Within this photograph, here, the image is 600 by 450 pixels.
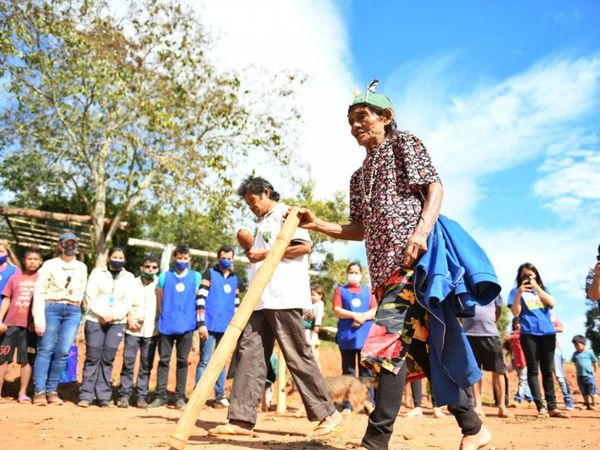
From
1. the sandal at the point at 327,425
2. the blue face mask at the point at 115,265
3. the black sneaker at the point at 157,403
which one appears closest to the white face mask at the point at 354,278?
the black sneaker at the point at 157,403

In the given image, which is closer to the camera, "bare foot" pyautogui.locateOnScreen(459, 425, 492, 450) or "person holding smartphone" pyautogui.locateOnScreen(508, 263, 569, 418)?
"bare foot" pyautogui.locateOnScreen(459, 425, 492, 450)

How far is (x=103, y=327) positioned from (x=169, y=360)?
98cm

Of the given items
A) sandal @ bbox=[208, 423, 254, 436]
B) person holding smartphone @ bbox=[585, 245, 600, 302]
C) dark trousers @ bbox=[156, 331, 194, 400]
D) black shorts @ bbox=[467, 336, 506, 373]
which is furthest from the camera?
dark trousers @ bbox=[156, 331, 194, 400]

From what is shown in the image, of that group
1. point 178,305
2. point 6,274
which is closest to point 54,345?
point 6,274

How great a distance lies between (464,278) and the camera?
116 inches

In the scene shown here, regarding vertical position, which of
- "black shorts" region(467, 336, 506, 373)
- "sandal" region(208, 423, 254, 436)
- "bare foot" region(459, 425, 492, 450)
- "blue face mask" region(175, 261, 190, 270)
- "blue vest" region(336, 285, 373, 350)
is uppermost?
"blue face mask" region(175, 261, 190, 270)

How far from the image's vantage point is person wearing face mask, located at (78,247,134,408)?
23.8 ft

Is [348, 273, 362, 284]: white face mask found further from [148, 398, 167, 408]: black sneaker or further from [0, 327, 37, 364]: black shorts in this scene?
[0, 327, 37, 364]: black shorts

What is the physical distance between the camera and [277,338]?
181 inches

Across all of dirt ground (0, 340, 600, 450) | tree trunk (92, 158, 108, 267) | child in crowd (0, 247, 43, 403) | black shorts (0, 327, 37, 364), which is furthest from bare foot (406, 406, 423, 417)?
tree trunk (92, 158, 108, 267)

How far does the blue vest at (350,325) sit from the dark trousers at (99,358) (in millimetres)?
3044

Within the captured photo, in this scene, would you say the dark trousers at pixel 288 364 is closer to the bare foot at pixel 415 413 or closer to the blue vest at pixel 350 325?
the bare foot at pixel 415 413

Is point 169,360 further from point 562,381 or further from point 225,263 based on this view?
point 562,381

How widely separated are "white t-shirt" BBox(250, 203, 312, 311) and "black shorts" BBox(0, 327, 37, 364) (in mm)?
3987
